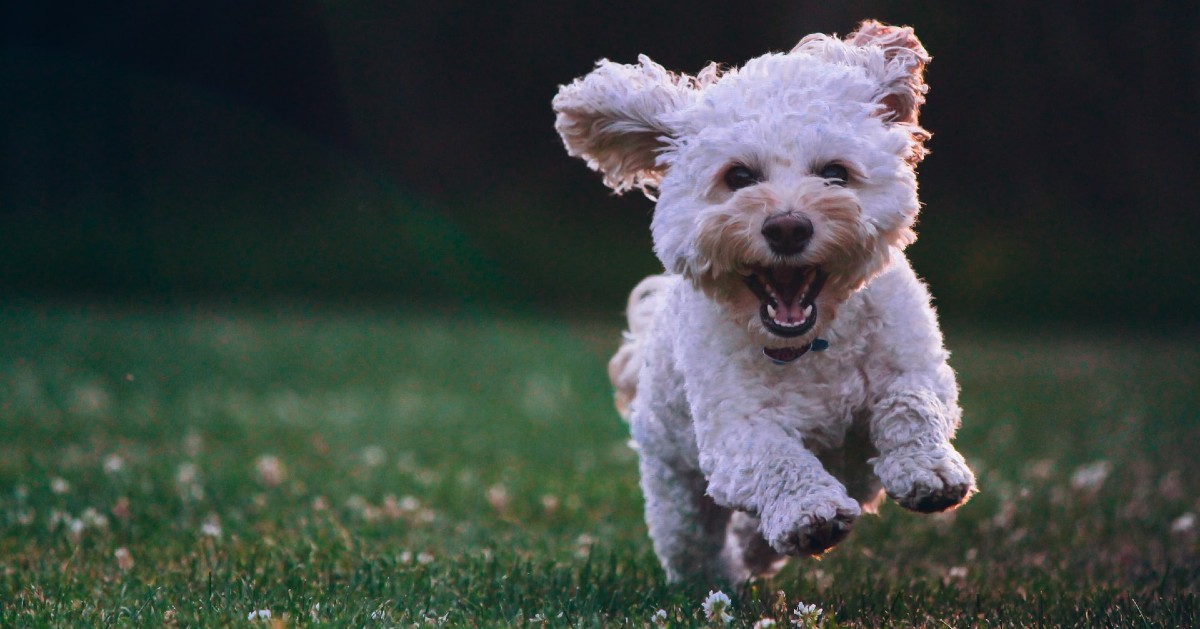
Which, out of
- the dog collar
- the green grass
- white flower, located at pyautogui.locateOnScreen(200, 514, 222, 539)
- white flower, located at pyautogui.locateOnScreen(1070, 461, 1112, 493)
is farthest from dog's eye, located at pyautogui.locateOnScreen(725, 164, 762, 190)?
white flower, located at pyautogui.locateOnScreen(1070, 461, 1112, 493)

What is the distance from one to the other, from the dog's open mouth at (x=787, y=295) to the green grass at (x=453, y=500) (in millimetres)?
818

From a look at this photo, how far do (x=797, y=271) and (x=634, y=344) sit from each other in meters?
1.45

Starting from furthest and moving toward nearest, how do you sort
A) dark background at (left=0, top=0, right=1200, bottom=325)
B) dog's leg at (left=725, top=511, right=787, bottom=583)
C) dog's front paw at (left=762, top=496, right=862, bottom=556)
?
dark background at (left=0, top=0, right=1200, bottom=325)
dog's leg at (left=725, top=511, right=787, bottom=583)
dog's front paw at (left=762, top=496, right=862, bottom=556)

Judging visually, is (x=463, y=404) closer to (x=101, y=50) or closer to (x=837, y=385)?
(x=837, y=385)

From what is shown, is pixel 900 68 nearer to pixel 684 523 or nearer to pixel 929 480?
pixel 929 480

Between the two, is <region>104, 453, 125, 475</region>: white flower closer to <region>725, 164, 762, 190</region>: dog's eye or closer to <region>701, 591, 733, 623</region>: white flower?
<region>701, 591, 733, 623</region>: white flower

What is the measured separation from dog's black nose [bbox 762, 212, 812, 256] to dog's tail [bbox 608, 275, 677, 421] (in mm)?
1302

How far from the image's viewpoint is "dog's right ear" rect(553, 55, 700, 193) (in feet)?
13.2

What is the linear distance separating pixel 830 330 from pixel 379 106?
54.7 ft

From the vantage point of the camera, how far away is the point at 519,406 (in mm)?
10094

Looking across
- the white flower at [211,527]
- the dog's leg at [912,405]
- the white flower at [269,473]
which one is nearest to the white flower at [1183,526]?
the dog's leg at [912,405]

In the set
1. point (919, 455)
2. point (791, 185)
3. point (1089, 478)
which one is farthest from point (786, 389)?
point (1089, 478)

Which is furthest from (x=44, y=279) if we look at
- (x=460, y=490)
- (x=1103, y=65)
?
(x=1103, y=65)

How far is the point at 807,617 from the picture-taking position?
3.47 m
